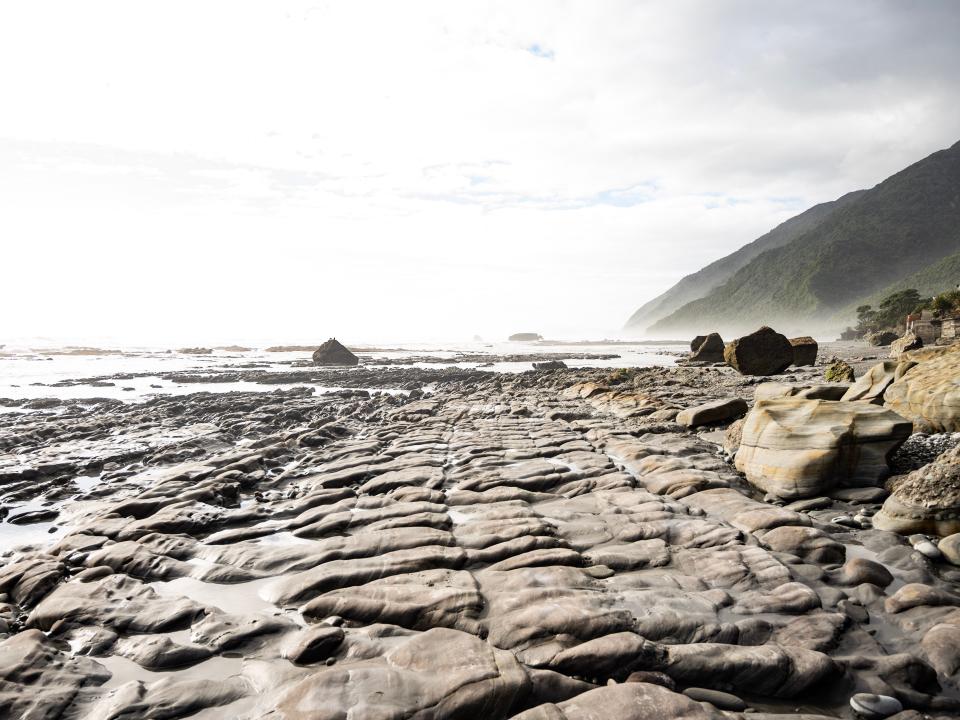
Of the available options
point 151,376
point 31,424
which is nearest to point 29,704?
point 31,424

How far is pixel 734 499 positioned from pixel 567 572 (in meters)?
3.75

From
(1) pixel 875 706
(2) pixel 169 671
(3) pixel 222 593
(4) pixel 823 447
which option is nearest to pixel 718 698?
(1) pixel 875 706

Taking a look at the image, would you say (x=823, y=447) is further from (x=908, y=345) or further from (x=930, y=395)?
(x=908, y=345)

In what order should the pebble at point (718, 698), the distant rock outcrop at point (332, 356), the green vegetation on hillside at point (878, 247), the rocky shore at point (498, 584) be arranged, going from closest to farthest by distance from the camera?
the pebble at point (718, 698), the rocky shore at point (498, 584), the distant rock outcrop at point (332, 356), the green vegetation on hillside at point (878, 247)

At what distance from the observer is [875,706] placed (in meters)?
3.85

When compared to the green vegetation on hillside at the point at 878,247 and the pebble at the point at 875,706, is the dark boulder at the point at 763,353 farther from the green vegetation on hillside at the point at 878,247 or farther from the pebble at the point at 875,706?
the green vegetation on hillside at the point at 878,247

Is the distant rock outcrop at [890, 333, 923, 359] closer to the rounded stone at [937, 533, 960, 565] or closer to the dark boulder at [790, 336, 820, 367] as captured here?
the dark boulder at [790, 336, 820, 367]

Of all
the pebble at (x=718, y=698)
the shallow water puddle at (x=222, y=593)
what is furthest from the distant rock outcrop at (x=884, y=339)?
the shallow water puddle at (x=222, y=593)

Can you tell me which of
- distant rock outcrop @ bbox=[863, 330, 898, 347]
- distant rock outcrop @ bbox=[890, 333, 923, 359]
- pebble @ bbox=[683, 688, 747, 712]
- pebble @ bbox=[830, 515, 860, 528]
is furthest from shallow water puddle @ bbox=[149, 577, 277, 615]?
distant rock outcrop @ bbox=[863, 330, 898, 347]

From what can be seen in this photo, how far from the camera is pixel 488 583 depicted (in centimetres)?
582

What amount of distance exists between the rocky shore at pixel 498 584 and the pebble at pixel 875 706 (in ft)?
0.04

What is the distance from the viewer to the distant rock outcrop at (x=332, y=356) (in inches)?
2205

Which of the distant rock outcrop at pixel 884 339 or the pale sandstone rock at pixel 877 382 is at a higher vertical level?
the pale sandstone rock at pixel 877 382

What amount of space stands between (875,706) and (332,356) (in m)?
56.3
